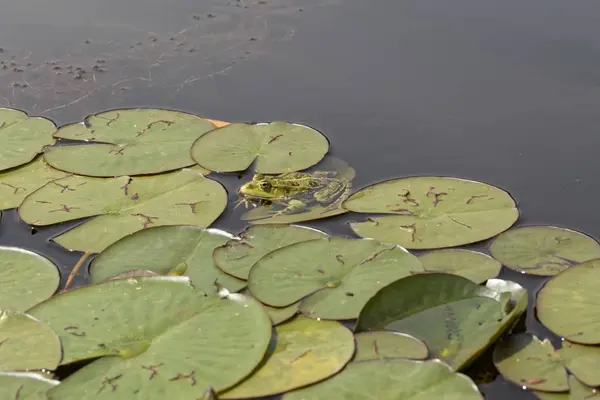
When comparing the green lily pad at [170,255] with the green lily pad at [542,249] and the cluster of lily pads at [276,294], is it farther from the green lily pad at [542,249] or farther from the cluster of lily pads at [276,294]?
the green lily pad at [542,249]

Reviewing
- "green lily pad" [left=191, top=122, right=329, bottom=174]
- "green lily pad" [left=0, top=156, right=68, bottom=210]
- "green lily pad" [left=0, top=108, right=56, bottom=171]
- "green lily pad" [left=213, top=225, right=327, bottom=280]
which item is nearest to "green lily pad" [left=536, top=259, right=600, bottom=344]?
"green lily pad" [left=213, top=225, right=327, bottom=280]

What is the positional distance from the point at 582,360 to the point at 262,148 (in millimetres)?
1475

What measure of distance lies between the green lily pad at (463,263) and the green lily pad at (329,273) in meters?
0.07

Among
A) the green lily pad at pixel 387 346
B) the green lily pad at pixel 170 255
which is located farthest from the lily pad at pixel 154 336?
the green lily pad at pixel 387 346

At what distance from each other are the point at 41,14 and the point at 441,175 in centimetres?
257

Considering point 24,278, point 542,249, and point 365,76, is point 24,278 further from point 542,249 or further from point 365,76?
point 365,76

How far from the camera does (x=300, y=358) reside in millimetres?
1951

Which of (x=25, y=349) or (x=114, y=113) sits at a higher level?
(x=114, y=113)

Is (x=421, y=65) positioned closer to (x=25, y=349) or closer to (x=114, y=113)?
(x=114, y=113)

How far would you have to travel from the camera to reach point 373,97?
323 cm

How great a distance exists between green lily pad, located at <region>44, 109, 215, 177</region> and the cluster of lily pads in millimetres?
18

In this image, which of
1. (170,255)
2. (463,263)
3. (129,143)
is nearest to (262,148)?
(129,143)

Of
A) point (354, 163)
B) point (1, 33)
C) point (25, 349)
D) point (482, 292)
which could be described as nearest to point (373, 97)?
point (354, 163)

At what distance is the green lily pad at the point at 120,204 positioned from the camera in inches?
100
